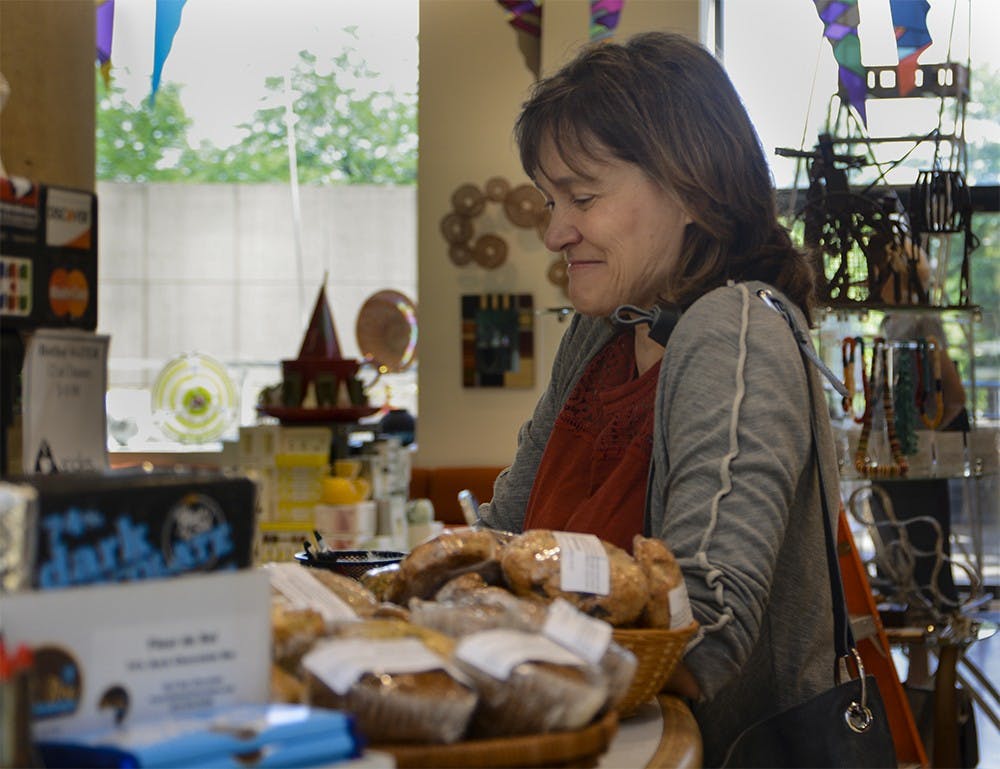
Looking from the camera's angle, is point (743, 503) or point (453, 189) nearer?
point (743, 503)

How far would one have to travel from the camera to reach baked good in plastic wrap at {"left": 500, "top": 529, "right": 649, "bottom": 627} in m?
1.20

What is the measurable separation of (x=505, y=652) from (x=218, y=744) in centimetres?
23

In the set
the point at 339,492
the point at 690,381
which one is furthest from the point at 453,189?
the point at 690,381

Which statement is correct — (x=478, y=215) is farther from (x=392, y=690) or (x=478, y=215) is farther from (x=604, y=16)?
(x=392, y=690)

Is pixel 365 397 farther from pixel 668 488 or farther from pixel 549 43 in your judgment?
pixel 549 43

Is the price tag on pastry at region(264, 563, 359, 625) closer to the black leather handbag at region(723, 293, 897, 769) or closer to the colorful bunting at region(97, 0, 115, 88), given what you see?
the black leather handbag at region(723, 293, 897, 769)

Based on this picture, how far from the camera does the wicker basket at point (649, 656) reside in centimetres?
120

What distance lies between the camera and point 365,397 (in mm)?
4438

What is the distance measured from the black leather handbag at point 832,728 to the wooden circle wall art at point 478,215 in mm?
6151

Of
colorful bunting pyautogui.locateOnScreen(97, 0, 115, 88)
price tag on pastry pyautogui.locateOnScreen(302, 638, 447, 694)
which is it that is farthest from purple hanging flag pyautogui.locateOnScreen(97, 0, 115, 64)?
price tag on pastry pyautogui.locateOnScreen(302, 638, 447, 694)

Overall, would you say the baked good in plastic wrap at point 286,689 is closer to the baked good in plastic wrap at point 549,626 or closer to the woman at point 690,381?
the baked good in plastic wrap at point 549,626

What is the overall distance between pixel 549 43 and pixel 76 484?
23.0ft

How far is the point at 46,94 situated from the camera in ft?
4.50

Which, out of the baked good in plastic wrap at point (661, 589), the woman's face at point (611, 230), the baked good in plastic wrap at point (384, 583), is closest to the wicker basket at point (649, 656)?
the baked good in plastic wrap at point (661, 589)
